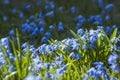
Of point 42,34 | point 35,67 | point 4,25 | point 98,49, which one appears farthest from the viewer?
point 4,25

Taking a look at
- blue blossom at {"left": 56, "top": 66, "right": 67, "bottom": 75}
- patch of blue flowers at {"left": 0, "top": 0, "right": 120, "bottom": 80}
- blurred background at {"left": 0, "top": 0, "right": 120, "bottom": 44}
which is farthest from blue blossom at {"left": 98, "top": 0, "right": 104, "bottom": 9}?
blue blossom at {"left": 56, "top": 66, "right": 67, "bottom": 75}

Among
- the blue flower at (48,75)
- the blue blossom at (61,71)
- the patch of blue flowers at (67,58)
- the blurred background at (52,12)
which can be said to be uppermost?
the blurred background at (52,12)

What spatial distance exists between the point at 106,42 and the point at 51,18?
3105 mm

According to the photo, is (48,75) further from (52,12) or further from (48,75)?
(52,12)

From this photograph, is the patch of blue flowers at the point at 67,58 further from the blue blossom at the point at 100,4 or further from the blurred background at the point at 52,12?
the blue blossom at the point at 100,4

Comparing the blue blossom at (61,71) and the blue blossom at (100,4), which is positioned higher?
the blue blossom at (100,4)

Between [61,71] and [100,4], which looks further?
[100,4]

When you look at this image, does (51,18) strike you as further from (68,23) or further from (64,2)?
(64,2)

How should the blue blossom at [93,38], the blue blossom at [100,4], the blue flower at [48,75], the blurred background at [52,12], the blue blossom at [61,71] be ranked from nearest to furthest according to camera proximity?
1. the blue flower at [48,75]
2. the blue blossom at [61,71]
3. the blue blossom at [93,38]
4. the blurred background at [52,12]
5. the blue blossom at [100,4]

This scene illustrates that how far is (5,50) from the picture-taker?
4.80 metres

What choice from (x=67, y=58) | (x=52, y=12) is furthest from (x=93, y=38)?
(x=52, y=12)

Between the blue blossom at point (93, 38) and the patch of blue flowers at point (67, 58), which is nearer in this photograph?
the patch of blue flowers at point (67, 58)

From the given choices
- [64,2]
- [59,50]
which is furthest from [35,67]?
[64,2]

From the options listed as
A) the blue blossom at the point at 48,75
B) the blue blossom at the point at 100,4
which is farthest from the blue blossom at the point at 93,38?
the blue blossom at the point at 100,4
